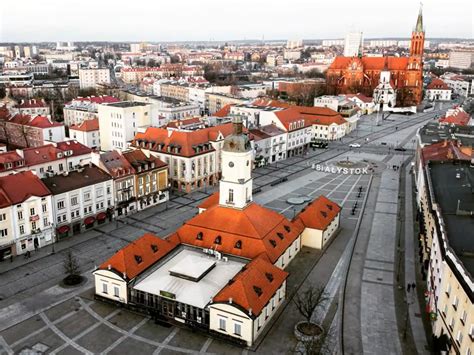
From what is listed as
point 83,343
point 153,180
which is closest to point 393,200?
point 153,180

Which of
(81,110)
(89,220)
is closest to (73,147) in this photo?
(89,220)

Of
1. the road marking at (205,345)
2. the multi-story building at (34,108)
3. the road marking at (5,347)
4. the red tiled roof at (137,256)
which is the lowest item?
the road marking at (205,345)

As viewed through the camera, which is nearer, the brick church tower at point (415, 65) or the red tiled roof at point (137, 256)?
the red tiled roof at point (137, 256)

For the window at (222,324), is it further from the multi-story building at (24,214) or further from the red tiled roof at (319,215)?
the multi-story building at (24,214)

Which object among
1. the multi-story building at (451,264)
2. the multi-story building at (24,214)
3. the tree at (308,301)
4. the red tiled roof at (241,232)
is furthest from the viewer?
the multi-story building at (24,214)

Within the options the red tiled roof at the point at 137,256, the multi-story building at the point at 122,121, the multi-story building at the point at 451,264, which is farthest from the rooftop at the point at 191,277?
the multi-story building at the point at 122,121

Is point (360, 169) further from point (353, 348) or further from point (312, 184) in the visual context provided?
point (353, 348)

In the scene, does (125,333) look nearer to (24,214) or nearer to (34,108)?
(24,214)

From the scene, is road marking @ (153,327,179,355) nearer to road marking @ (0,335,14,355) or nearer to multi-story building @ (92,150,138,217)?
road marking @ (0,335,14,355)

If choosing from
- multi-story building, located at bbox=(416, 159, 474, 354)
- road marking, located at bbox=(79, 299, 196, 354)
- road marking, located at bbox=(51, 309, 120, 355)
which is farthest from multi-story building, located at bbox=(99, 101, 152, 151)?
multi-story building, located at bbox=(416, 159, 474, 354)
